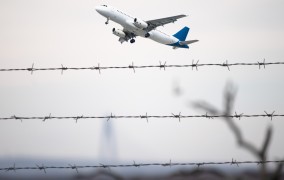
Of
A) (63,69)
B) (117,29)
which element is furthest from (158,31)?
(63,69)

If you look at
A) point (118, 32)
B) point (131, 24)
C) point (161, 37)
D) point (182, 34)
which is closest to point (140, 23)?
point (131, 24)

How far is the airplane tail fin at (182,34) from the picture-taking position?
7256cm

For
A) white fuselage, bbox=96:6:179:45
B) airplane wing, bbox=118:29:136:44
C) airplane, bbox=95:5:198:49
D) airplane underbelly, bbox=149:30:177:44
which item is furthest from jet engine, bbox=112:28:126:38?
airplane underbelly, bbox=149:30:177:44

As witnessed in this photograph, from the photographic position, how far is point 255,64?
26.0 ft

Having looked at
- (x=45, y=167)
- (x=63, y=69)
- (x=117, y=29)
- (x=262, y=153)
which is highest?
(x=117, y=29)

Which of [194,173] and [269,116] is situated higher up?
[269,116]

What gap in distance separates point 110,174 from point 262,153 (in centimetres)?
205

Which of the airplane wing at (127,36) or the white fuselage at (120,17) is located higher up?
the white fuselage at (120,17)

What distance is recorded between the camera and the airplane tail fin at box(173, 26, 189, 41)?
72.6 meters

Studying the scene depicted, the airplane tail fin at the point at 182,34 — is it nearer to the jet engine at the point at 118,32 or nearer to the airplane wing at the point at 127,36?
the airplane wing at the point at 127,36

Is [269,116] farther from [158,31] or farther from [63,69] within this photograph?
[158,31]

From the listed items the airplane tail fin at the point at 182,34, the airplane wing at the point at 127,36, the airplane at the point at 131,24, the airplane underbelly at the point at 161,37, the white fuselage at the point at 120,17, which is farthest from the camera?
the airplane tail fin at the point at 182,34

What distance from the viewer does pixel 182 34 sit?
7312cm

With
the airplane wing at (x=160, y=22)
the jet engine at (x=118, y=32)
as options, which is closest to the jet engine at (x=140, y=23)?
the airplane wing at (x=160, y=22)
